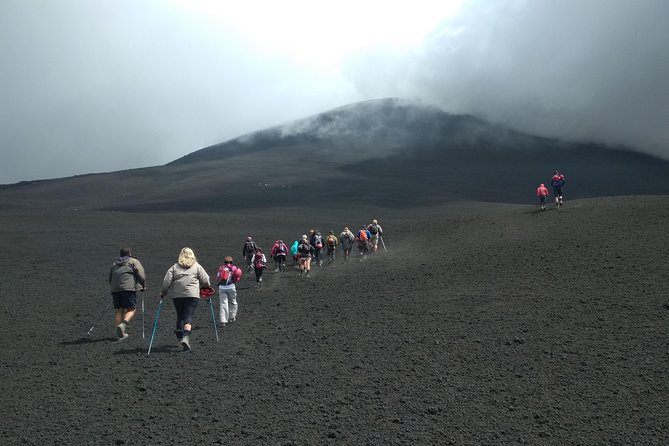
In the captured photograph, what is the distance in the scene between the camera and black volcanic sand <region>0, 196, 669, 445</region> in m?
7.59

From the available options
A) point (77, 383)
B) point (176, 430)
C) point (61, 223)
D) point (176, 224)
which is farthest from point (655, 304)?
point (61, 223)

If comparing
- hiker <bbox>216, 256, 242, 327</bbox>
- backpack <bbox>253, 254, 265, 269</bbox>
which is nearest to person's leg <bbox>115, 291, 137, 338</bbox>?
hiker <bbox>216, 256, 242, 327</bbox>

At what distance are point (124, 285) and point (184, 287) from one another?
151 cm

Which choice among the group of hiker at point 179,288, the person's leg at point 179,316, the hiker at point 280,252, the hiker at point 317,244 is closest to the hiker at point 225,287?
the group of hiker at point 179,288

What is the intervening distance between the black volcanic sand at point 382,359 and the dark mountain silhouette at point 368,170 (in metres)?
41.9

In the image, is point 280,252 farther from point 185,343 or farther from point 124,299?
point 185,343

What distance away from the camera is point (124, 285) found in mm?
11578

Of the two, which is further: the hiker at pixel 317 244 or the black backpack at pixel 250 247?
the hiker at pixel 317 244

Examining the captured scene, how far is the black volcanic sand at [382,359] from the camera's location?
24.9 ft

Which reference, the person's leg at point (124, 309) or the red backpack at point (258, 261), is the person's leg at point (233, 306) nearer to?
the person's leg at point (124, 309)

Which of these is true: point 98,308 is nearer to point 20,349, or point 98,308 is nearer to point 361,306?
point 20,349

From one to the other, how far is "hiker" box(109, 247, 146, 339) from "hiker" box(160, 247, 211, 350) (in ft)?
3.35

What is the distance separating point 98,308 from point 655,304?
12369 mm

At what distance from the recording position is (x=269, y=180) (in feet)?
251
